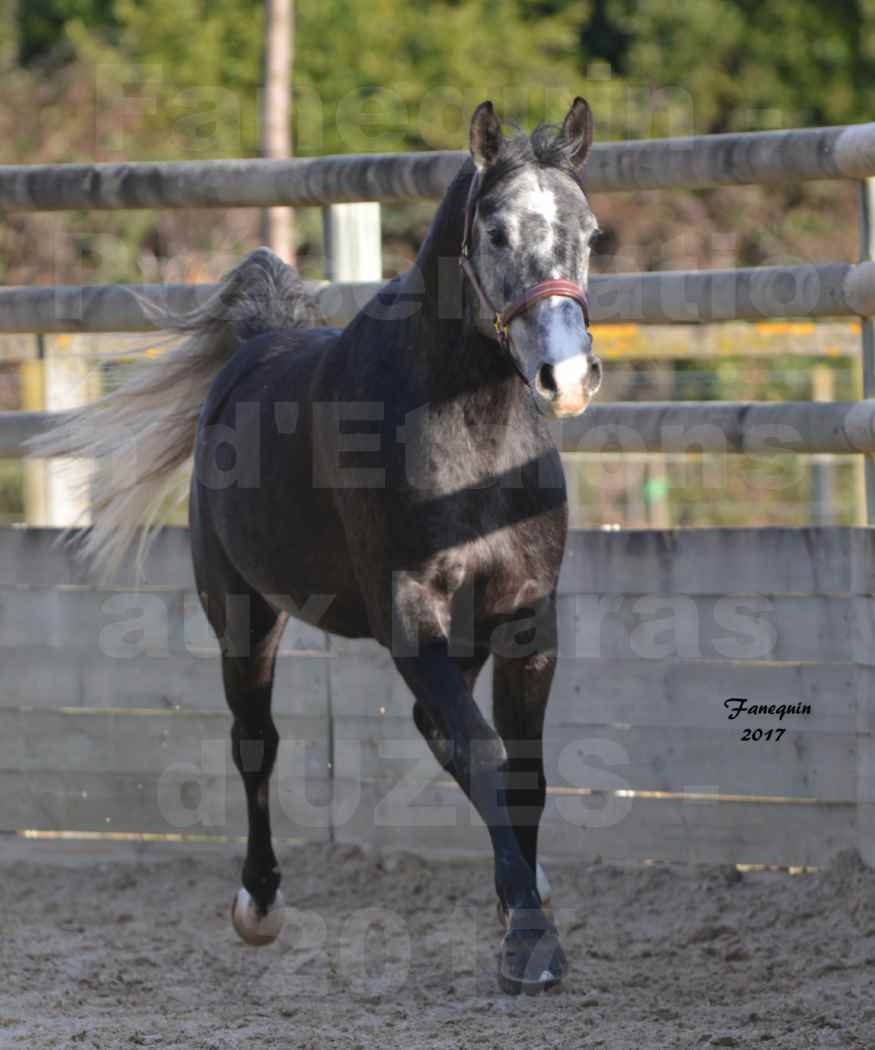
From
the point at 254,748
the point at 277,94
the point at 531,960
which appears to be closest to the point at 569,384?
the point at 531,960

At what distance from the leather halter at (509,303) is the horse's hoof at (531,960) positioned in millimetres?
1192

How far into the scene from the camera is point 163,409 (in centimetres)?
502

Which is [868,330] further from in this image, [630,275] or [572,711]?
[572,711]

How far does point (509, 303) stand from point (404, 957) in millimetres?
1660

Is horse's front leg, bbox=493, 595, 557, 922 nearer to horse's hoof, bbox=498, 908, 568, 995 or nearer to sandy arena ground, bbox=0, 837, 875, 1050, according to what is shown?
horse's hoof, bbox=498, 908, 568, 995

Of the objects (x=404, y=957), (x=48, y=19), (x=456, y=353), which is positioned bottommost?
(x=404, y=957)

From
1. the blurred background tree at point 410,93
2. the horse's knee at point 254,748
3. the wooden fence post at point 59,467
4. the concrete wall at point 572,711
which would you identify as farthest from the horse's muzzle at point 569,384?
the blurred background tree at point 410,93

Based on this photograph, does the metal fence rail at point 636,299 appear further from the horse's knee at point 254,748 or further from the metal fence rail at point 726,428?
the horse's knee at point 254,748

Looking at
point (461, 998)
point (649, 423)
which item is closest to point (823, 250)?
point (649, 423)

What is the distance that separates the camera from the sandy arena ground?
134 inches

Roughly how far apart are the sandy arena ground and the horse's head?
1.26 metres

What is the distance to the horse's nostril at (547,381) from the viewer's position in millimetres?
3166

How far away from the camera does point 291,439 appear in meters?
4.20

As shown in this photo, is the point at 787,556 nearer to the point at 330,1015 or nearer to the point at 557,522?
the point at 557,522
